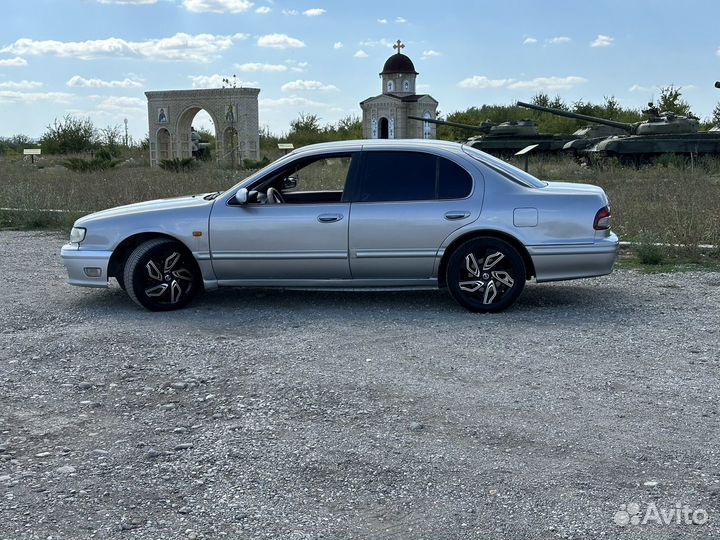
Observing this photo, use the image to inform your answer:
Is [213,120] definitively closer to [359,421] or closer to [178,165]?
[178,165]

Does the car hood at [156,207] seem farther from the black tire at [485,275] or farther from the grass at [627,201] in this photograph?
the grass at [627,201]

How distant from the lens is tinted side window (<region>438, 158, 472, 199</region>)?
25.6 feet

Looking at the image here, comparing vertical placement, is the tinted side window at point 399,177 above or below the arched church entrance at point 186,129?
below

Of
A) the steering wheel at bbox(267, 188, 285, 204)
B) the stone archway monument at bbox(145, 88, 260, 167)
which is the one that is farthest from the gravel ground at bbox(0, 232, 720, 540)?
the stone archway monument at bbox(145, 88, 260, 167)

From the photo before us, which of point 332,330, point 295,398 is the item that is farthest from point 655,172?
point 295,398

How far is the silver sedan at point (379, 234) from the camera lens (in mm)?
7688

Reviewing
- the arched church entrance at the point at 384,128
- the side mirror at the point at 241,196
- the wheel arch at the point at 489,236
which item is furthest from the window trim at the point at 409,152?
the arched church entrance at the point at 384,128

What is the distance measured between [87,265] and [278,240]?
5.65 feet

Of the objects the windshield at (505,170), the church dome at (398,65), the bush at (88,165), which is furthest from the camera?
the church dome at (398,65)

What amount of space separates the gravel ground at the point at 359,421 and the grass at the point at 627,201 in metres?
2.76

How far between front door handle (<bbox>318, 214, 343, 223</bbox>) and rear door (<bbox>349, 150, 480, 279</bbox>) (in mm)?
108

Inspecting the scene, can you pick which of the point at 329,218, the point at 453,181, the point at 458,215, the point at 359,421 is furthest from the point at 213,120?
the point at 359,421

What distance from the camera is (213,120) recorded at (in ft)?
136

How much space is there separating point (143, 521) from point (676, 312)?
521cm
